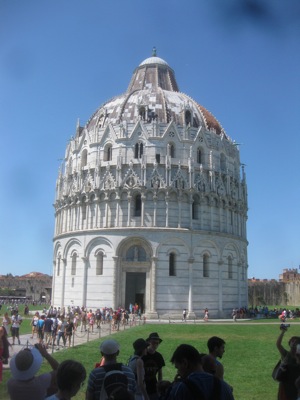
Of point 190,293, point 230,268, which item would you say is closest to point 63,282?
point 190,293

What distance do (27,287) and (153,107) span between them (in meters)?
75.4

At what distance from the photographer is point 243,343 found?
21938 mm

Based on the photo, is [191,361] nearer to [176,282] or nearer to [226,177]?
[176,282]

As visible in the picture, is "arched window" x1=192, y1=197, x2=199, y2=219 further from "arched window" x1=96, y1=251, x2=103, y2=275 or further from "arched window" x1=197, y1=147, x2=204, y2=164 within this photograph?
"arched window" x1=96, y1=251, x2=103, y2=275

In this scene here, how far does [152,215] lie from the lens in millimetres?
41844

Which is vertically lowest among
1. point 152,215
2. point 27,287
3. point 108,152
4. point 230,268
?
point 27,287

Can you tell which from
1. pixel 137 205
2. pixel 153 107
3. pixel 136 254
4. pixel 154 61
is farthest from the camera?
pixel 154 61

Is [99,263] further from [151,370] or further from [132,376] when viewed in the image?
[132,376]

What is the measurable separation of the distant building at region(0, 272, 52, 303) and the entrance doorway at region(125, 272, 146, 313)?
59883mm

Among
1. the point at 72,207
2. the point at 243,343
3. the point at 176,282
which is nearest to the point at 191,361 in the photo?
the point at 243,343

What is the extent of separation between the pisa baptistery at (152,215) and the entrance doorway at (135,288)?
0.10 meters

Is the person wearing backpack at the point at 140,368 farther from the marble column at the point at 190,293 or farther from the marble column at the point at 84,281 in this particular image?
the marble column at the point at 84,281

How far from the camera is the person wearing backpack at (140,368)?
634 cm

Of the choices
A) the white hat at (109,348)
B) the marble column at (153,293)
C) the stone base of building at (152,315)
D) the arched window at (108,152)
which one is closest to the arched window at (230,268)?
the marble column at (153,293)
